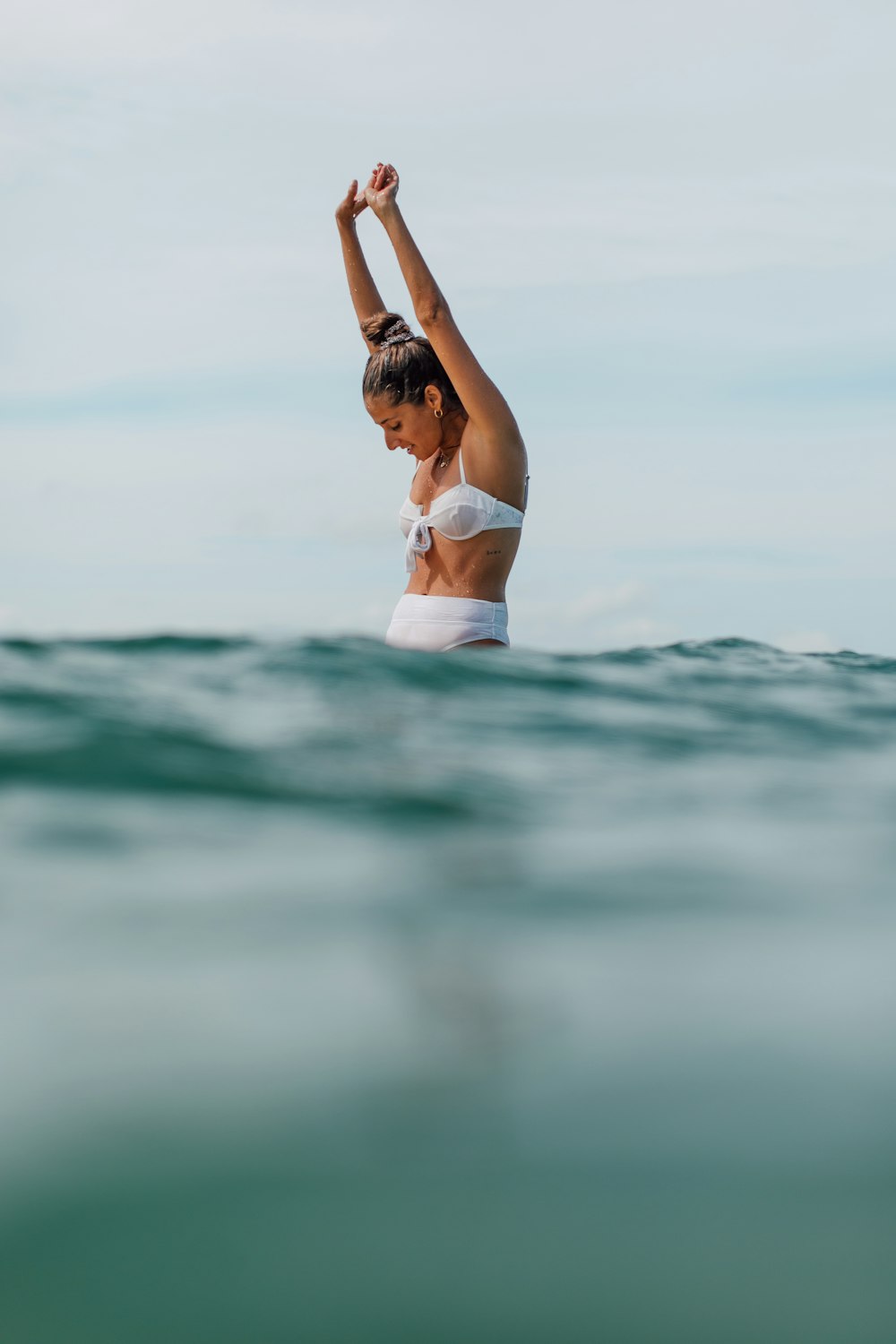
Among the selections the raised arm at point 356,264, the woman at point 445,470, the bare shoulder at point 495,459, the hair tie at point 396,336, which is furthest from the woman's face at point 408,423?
the raised arm at point 356,264

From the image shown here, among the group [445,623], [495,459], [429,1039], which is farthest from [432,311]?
[429,1039]

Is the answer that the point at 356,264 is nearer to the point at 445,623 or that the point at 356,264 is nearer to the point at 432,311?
the point at 432,311

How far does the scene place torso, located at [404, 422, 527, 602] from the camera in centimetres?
482

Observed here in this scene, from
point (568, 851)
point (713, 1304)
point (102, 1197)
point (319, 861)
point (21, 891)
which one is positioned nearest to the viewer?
point (713, 1304)

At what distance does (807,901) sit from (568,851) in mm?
497

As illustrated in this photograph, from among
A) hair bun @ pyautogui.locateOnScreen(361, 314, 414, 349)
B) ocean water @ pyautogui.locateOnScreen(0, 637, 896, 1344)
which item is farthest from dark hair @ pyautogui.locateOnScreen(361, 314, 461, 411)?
ocean water @ pyautogui.locateOnScreen(0, 637, 896, 1344)

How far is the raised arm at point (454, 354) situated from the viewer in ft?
15.2

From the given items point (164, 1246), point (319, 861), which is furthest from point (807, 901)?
point (164, 1246)

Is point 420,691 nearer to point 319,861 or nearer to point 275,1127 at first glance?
point 319,861

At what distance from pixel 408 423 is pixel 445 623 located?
861 millimetres

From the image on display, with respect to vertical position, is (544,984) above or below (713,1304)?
above

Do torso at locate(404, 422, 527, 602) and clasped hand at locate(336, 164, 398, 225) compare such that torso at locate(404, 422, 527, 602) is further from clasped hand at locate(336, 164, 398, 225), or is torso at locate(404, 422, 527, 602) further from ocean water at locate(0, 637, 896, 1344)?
ocean water at locate(0, 637, 896, 1344)

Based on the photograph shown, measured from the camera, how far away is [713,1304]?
1145 millimetres

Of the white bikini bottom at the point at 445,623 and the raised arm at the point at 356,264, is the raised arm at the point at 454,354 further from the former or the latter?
the raised arm at the point at 356,264
